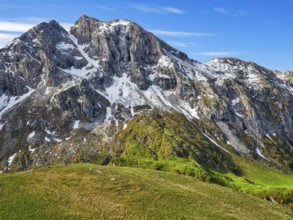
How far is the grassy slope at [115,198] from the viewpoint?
57.0 m

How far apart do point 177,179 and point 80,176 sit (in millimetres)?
21847

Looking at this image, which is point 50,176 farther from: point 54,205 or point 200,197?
point 200,197

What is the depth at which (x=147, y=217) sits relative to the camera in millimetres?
56406

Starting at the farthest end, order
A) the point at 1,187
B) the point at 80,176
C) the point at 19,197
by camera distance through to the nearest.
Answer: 1. the point at 80,176
2. the point at 1,187
3. the point at 19,197

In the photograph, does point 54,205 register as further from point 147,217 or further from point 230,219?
point 230,219

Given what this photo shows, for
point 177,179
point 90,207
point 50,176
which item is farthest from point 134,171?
point 90,207

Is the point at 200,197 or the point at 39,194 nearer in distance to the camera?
the point at 39,194

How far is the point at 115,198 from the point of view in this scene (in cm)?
6328

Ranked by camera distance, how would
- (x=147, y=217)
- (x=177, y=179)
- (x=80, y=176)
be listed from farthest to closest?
(x=177, y=179)
(x=80, y=176)
(x=147, y=217)

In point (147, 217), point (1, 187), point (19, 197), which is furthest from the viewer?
point (1, 187)

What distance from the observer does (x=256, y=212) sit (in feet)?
212

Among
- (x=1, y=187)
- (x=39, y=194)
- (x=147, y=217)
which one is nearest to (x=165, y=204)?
(x=147, y=217)

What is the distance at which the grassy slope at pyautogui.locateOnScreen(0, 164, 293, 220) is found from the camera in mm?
57000

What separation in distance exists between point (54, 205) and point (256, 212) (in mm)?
35359
